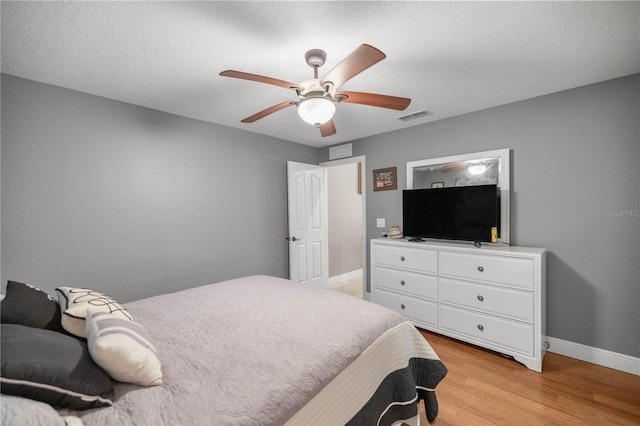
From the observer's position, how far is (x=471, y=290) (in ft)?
8.73

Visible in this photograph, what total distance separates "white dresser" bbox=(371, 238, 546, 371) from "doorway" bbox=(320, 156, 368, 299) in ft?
5.81

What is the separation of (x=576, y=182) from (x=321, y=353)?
2.78 metres

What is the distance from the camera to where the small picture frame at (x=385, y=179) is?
371 centimetres

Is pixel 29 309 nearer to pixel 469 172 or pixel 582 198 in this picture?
pixel 469 172

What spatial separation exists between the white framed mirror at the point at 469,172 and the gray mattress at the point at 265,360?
1945 mm

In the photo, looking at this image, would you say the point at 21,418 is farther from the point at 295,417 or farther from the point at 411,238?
the point at 411,238

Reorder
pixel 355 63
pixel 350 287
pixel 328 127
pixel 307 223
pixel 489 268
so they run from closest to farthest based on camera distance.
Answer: pixel 355 63 → pixel 328 127 → pixel 489 268 → pixel 307 223 → pixel 350 287

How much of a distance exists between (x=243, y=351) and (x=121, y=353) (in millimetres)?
477

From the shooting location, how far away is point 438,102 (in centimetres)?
274

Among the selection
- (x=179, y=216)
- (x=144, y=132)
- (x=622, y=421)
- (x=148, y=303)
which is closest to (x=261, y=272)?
(x=179, y=216)

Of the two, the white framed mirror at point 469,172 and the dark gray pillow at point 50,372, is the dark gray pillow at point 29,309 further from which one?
the white framed mirror at point 469,172

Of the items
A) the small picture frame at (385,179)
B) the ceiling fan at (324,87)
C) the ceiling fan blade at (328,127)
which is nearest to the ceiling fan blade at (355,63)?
the ceiling fan at (324,87)

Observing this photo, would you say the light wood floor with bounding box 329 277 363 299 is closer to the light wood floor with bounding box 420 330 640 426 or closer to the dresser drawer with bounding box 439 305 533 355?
the dresser drawer with bounding box 439 305 533 355

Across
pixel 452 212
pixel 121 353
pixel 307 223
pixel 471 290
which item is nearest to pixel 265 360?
pixel 121 353
